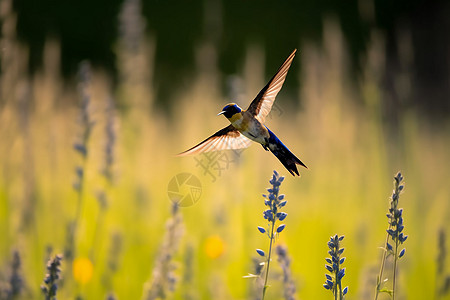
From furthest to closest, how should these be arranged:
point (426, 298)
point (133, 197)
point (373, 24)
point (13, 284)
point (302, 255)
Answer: point (302, 255) < point (133, 197) < point (426, 298) < point (373, 24) < point (13, 284)

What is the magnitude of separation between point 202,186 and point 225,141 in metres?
1.02

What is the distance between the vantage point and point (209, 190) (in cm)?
331

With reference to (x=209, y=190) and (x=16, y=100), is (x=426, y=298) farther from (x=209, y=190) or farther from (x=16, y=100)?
(x=16, y=100)

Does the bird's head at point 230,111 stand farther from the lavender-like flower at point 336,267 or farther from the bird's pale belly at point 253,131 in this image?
the lavender-like flower at point 336,267

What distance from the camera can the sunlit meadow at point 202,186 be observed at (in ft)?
6.28

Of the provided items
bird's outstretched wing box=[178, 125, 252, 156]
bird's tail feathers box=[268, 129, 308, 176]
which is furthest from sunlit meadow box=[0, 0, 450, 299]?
bird's tail feathers box=[268, 129, 308, 176]

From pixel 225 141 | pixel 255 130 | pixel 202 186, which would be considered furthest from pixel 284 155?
pixel 202 186

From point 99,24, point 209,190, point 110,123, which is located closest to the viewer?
point 110,123

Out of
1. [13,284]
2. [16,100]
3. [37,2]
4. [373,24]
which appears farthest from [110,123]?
[37,2]

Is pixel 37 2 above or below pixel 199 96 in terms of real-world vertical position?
above

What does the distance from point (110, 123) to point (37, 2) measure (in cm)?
981

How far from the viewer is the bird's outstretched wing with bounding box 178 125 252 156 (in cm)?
109

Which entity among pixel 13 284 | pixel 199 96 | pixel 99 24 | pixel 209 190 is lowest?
pixel 13 284

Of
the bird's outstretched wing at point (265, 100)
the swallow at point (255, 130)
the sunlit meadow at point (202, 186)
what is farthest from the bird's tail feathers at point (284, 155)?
the sunlit meadow at point (202, 186)
